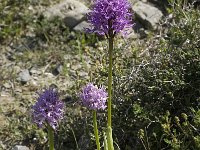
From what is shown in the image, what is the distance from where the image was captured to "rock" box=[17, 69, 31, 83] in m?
4.35

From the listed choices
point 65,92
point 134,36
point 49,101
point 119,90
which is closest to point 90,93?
point 49,101

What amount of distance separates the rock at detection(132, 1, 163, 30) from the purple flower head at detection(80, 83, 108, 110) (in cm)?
232

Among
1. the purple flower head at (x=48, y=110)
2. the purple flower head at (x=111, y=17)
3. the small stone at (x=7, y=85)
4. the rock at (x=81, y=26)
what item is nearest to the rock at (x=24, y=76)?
the small stone at (x=7, y=85)

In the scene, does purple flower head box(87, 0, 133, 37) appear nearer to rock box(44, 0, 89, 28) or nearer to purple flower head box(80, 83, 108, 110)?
purple flower head box(80, 83, 108, 110)

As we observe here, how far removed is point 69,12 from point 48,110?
2586mm

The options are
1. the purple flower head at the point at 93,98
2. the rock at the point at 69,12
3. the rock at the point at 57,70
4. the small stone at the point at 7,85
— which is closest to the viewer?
the purple flower head at the point at 93,98

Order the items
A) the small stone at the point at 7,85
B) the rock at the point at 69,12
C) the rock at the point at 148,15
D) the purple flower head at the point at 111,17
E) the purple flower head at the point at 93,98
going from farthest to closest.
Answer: the rock at the point at 69,12, the rock at the point at 148,15, the small stone at the point at 7,85, the purple flower head at the point at 93,98, the purple flower head at the point at 111,17

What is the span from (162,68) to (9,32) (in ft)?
6.36

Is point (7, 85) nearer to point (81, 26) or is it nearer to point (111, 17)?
point (81, 26)

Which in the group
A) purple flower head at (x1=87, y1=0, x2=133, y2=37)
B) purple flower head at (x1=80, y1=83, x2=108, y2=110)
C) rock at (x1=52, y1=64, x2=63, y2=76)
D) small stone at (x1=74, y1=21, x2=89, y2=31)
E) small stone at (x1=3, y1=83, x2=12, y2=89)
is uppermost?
purple flower head at (x1=87, y1=0, x2=133, y2=37)

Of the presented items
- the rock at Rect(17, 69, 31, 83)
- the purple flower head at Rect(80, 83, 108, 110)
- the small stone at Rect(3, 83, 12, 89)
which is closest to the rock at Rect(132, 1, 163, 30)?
the rock at Rect(17, 69, 31, 83)

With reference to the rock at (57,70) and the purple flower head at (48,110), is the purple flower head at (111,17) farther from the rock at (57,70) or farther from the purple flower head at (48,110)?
the rock at (57,70)

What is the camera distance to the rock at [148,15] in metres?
4.72

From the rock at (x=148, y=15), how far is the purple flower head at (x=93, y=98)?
2320mm
